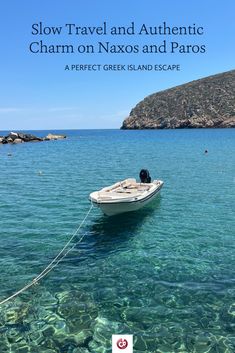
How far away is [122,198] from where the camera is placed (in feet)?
74.3

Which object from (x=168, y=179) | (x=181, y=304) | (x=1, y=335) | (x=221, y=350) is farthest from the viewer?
(x=168, y=179)

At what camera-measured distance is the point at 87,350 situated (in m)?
10.3

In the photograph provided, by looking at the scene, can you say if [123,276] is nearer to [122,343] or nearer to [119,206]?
[122,343]

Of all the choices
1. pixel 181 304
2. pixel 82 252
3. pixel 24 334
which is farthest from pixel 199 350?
pixel 82 252

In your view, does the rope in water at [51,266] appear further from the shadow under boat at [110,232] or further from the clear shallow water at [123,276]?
the shadow under boat at [110,232]

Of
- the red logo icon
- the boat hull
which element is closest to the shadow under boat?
the boat hull

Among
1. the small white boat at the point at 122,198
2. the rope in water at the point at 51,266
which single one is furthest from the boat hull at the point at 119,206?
the rope in water at the point at 51,266

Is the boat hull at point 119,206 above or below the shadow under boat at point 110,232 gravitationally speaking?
above

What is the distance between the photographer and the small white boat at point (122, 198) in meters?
22.2

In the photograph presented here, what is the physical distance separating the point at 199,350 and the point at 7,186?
29773 mm

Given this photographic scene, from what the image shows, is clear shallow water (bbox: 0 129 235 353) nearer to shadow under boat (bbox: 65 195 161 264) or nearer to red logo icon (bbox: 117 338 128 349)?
shadow under boat (bbox: 65 195 161 264)

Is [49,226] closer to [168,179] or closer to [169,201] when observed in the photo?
[169,201]

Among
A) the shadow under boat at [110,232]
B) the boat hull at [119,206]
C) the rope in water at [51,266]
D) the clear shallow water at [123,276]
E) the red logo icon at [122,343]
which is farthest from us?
the boat hull at [119,206]

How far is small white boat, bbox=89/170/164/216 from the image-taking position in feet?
73.0
